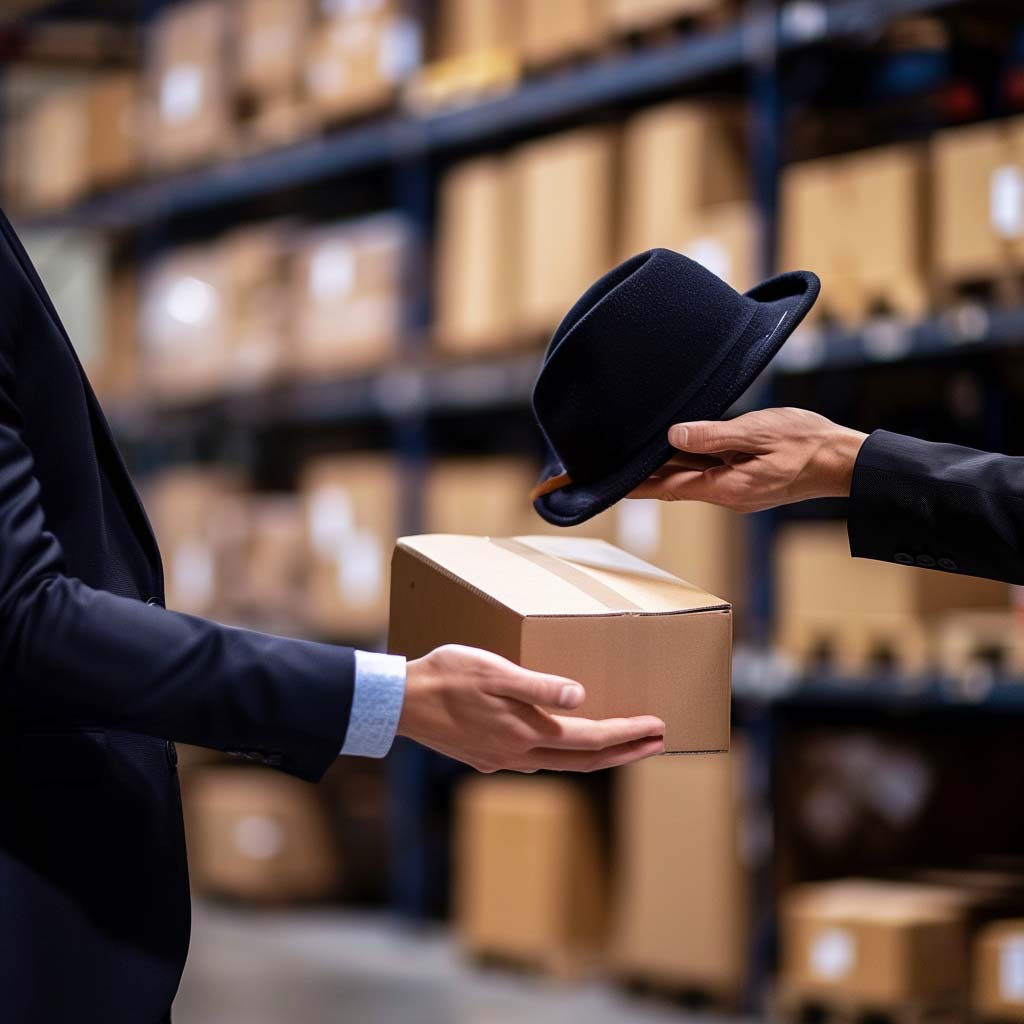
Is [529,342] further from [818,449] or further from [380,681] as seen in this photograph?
[380,681]

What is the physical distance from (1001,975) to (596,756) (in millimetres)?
2623

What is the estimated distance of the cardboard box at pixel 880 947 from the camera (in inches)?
160

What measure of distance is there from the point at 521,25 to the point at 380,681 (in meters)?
4.33

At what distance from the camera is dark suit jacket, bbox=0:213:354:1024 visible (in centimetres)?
150

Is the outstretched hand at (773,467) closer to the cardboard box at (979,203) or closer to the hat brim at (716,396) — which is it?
the hat brim at (716,396)

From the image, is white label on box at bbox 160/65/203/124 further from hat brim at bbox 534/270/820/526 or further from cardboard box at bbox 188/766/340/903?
hat brim at bbox 534/270/820/526

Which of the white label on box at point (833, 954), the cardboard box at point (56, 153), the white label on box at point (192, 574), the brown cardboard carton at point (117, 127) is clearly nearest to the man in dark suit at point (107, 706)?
the white label on box at point (833, 954)

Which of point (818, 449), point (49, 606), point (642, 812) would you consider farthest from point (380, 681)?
point (642, 812)

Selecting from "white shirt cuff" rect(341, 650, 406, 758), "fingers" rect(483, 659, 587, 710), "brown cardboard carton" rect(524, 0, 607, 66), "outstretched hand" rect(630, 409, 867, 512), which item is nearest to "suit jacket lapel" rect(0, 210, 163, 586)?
"white shirt cuff" rect(341, 650, 406, 758)

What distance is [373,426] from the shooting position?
680 centimetres

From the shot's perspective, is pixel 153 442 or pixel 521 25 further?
pixel 153 442

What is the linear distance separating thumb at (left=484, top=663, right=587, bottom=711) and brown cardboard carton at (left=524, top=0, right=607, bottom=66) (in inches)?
154

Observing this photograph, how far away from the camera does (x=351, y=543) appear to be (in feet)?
19.3

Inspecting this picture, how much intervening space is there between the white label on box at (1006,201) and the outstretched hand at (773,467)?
2.16 meters
